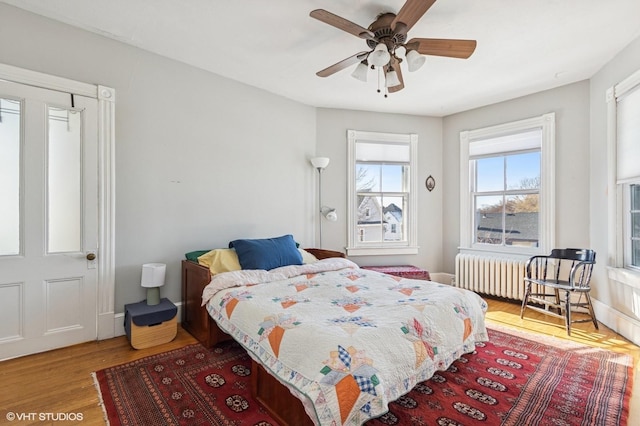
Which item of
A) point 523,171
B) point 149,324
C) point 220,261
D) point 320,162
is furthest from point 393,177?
point 149,324

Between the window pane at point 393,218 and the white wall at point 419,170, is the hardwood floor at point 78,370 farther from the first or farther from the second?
the window pane at point 393,218

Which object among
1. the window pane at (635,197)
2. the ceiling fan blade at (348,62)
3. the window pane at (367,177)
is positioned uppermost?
the ceiling fan blade at (348,62)

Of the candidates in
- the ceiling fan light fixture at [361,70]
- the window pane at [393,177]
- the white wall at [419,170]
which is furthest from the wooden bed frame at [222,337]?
the ceiling fan light fixture at [361,70]

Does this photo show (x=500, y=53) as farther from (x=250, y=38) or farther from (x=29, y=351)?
(x=29, y=351)

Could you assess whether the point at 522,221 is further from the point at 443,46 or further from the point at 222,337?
the point at 222,337

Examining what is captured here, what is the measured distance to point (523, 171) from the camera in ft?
13.5

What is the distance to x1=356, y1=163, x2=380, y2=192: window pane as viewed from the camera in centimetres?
465

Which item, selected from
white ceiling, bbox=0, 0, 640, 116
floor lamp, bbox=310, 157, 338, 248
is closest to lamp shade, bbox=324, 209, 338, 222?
floor lamp, bbox=310, 157, 338, 248

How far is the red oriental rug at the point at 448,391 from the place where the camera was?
1768 mm

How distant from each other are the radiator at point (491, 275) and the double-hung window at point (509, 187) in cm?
25

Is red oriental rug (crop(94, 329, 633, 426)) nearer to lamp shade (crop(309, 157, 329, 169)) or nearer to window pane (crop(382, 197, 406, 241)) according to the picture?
window pane (crop(382, 197, 406, 241))

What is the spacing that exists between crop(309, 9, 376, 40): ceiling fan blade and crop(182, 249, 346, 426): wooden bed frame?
6.90 feet

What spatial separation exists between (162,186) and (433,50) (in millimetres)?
2699

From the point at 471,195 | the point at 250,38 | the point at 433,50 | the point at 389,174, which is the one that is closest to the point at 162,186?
the point at 250,38
